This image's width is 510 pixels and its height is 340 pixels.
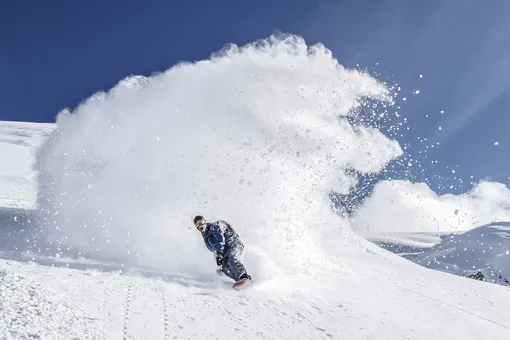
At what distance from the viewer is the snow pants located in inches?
303

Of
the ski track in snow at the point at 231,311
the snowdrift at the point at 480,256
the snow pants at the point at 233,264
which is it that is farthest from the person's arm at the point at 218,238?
the snowdrift at the point at 480,256

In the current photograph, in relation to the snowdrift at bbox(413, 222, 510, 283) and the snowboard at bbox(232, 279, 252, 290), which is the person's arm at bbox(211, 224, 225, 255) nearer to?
the snowboard at bbox(232, 279, 252, 290)

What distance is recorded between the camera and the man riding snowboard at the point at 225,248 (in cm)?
773

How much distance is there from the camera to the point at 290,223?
41.1 ft

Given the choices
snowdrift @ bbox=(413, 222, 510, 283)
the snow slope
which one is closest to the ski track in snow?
the snow slope

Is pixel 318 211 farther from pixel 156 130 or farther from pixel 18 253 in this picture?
pixel 18 253

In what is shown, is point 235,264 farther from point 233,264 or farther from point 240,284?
point 240,284

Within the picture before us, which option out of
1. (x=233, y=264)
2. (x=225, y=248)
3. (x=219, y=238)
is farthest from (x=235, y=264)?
(x=219, y=238)

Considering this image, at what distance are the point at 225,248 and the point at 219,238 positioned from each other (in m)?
0.21

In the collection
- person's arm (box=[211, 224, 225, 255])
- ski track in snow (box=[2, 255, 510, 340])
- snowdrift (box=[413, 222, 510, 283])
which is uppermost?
snowdrift (box=[413, 222, 510, 283])

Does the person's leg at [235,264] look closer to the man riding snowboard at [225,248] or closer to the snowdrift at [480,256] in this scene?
the man riding snowboard at [225,248]

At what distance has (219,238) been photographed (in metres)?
8.12

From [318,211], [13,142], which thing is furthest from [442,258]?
[318,211]

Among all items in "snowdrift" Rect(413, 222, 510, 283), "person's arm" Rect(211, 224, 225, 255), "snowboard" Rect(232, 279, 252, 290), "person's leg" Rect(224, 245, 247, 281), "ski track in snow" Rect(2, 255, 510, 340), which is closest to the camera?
"ski track in snow" Rect(2, 255, 510, 340)
